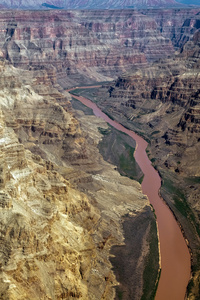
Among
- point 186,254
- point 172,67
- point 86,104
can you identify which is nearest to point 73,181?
point 186,254

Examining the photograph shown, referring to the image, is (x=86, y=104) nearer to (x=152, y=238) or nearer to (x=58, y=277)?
(x=152, y=238)

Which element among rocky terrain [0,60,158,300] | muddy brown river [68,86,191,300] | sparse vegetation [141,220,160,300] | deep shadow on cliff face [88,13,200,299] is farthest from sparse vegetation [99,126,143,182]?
sparse vegetation [141,220,160,300]

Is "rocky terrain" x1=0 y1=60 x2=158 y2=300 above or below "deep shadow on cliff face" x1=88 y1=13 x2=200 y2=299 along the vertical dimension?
above

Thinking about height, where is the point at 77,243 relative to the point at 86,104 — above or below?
above

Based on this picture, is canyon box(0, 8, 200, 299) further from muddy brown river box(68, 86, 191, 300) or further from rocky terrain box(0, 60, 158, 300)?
muddy brown river box(68, 86, 191, 300)

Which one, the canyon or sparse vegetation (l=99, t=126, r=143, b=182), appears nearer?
the canyon

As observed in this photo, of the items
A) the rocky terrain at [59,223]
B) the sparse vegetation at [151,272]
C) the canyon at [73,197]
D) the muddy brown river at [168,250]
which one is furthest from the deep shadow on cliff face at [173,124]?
the rocky terrain at [59,223]

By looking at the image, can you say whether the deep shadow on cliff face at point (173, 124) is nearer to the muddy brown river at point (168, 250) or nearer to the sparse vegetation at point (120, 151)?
the muddy brown river at point (168, 250)

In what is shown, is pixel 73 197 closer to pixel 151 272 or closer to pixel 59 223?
pixel 59 223
